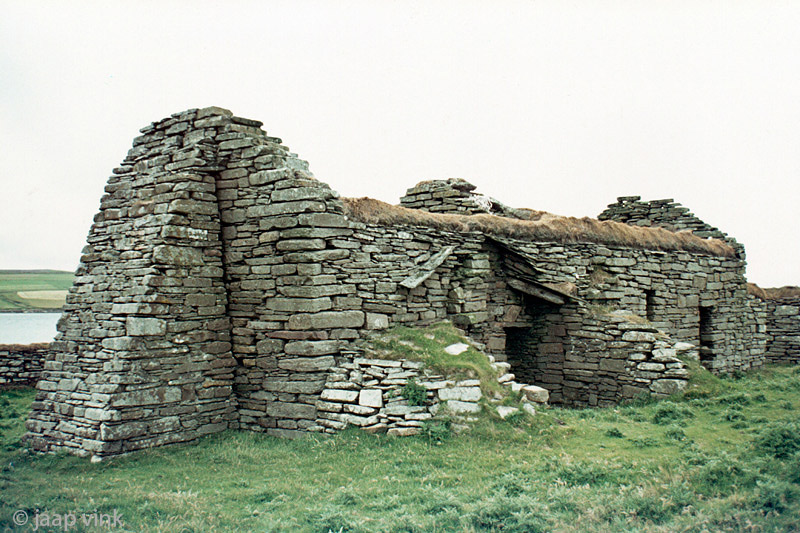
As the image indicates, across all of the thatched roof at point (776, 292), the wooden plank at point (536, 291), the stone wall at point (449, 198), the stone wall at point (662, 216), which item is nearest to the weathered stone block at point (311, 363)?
the wooden plank at point (536, 291)

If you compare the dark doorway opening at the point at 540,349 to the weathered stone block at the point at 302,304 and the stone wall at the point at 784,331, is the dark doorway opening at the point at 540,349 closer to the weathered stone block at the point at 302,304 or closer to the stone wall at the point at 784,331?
the weathered stone block at the point at 302,304

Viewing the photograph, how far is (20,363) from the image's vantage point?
16.4 metres

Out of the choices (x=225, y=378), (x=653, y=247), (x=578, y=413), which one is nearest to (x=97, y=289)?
(x=225, y=378)

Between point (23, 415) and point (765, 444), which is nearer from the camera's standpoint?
point (765, 444)

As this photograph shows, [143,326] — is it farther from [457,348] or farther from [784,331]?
[784,331]

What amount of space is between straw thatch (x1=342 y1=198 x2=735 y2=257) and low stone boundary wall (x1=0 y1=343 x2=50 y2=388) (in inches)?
421

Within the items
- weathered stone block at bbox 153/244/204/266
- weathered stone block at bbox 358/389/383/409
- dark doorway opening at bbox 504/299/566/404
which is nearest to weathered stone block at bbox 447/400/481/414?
weathered stone block at bbox 358/389/383/409

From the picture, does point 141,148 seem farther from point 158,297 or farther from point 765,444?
point 765,444

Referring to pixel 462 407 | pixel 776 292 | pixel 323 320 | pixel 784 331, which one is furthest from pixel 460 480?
pixel 776 292

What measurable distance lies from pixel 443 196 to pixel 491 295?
3.63m

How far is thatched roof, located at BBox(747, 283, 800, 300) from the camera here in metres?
23.0

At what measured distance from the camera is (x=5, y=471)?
9.16 metres

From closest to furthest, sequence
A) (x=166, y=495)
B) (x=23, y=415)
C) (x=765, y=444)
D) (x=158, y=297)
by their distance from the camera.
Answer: (x=166, y=495)
(x=765, y=444)
(x=158, y=297)
(x=23, y=415)

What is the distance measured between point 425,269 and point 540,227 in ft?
14.1
